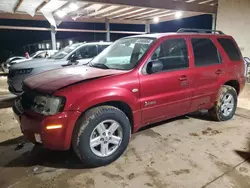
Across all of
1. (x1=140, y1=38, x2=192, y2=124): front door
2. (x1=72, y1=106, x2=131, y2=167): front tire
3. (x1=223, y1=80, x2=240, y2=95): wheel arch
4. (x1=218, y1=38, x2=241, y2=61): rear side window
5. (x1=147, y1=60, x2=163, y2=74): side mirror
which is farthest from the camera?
(x1=223, y1=80, x2=240, y2=95): wheel arch

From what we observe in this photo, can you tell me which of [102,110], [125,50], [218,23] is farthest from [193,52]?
[218,23]

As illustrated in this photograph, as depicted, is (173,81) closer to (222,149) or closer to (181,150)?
(181,150)

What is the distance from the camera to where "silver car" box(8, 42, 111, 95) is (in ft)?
19.9

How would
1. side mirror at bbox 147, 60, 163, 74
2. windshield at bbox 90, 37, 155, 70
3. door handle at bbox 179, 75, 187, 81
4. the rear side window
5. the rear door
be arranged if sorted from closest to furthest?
side mirror at bbox 147, 60, 163, 74, windshield at bbox 90, 37, 155, 70, door handle at bbox 179, 75, 187, 81, the rear door, the rear side window

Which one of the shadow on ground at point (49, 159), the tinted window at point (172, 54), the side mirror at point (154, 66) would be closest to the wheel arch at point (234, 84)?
the tinted window at point (172, 54)

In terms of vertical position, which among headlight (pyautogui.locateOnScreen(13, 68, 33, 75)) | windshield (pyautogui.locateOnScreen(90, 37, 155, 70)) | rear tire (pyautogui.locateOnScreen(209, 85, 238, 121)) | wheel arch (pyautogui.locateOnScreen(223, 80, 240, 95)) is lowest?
rear tire (pyautogui.locateOnScreen(209, 85, 238, 121))

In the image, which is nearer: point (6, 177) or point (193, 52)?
point (6, 177)

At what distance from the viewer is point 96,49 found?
7398mm

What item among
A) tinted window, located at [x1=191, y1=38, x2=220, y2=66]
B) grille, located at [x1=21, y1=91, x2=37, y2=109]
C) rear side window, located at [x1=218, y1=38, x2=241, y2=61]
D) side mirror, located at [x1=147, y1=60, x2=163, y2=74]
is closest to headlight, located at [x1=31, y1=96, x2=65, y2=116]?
grille, located at [x1=21, y1=91, x2=37, y2=109]

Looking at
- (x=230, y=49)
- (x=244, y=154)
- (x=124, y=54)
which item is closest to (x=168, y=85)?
(x=124, y=54)

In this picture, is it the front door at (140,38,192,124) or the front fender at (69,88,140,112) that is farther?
the front door at (140,38,192,124)

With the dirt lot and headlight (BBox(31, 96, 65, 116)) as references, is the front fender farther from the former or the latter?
the dirt lot

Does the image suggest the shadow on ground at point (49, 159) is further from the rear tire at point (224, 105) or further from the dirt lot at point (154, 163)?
the rear tire at point (224, 105)

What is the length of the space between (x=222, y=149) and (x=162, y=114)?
A: 1042mm
